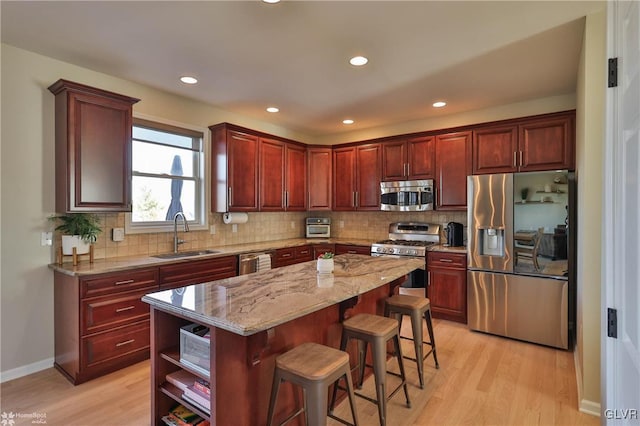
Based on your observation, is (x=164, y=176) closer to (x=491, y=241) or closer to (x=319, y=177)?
(x=319, y=177)

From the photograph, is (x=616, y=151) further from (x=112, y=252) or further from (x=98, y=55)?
(x=112, y=252)

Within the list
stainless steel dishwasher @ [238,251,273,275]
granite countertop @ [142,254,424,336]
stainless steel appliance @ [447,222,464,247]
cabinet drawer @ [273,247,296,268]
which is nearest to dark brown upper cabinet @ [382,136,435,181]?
stainless steel appliance @ [447,222,464,247]

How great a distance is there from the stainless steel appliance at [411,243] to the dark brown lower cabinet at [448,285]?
114 mm

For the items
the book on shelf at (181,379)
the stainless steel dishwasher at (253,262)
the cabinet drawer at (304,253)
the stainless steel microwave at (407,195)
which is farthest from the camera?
the cabinet drawer at (304,253)

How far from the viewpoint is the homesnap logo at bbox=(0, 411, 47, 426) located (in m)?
2.13

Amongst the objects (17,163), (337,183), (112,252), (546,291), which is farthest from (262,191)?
(546,291)

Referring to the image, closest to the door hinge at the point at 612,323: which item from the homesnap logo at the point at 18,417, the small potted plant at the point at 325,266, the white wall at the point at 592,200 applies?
the white wall at the point at 592,200

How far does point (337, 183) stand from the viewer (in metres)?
5.25

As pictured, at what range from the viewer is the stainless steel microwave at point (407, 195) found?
14.4 ft

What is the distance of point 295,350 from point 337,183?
371 centimetres

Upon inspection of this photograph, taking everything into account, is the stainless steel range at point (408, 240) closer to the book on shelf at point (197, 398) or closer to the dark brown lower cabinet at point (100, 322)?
the dark brown lower cabinet at point (100, 322)

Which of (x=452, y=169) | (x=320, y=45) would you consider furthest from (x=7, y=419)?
(x=452, y=169)

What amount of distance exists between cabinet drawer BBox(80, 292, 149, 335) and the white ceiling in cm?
206

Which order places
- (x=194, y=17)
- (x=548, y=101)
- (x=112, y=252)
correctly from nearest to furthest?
(x=194, y=17) → (x=112, y=252) → (x=548, y=101)
